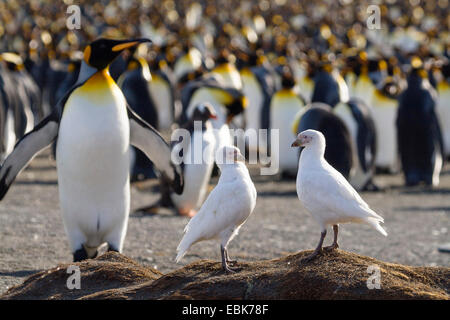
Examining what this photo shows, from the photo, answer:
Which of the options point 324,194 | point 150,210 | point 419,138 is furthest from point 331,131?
point 324,194

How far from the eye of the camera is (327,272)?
14.2 feet

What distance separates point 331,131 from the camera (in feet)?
33.8

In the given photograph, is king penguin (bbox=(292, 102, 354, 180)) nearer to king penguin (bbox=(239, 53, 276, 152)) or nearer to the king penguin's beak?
king penguin (bbox=(239, 53, 276, 152))

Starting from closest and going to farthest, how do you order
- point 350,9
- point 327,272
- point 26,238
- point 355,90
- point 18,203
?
point 327,272 < point 26,238 < point 18,203 < point 355,90 < point 350,9

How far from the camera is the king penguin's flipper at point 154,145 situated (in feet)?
21.0

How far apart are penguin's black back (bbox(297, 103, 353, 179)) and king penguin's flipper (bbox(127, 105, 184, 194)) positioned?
3.92m

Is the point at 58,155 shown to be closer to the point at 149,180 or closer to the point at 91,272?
the point at 91,272

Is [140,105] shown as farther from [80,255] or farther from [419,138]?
[80,255]

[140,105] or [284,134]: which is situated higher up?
[140,105]

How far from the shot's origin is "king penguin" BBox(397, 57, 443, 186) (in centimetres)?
1161

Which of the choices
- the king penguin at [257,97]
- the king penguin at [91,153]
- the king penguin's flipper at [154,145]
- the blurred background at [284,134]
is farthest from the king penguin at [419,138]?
the king penguin at [91,153]

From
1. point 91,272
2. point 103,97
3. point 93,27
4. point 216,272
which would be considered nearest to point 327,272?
point 216,272

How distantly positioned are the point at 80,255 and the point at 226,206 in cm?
182

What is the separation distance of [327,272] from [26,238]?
140 inches
